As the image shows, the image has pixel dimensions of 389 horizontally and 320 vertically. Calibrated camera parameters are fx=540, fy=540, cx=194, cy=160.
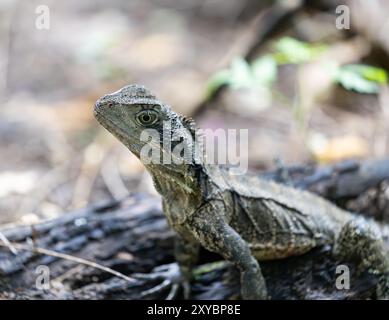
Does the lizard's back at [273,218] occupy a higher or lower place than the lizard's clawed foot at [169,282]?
higher

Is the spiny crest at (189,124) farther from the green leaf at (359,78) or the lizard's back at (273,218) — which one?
the green leaf at (359,78)

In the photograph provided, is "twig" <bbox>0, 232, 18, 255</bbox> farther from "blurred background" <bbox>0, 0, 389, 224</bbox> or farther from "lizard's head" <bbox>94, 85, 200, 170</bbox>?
"lizard's head" <bbox>94, 85, 200, 170</bbox>

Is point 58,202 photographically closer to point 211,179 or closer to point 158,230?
point 158,230

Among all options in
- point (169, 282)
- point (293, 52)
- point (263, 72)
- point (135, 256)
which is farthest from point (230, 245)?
point (293, 52)
